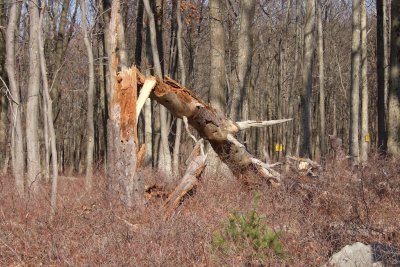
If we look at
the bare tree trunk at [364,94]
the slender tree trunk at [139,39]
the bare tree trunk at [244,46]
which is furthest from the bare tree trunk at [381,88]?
the slender tree trunk at [139,39]

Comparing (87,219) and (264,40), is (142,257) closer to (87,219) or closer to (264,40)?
(87,219)

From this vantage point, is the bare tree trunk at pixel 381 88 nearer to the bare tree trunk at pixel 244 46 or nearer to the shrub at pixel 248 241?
the bare tree trunk at pixel 244 46

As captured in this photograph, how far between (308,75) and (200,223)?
438 inches

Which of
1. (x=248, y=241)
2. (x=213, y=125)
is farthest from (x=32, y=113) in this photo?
(x=248, y=241)

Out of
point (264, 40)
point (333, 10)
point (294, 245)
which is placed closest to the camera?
point (294, 245)

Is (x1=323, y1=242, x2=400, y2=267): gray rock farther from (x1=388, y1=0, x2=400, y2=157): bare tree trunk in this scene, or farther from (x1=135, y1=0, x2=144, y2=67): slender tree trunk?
(x1=135, y1=0, x2=144, y2=67): slender tree trunk

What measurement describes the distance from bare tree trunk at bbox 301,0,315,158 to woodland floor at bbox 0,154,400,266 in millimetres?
6506

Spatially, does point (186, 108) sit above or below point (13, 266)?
above

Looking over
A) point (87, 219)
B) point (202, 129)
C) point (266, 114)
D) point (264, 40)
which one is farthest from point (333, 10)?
point (87, 219)

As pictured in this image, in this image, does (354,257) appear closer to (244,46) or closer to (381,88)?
(244,46)

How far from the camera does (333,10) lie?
34.9 m

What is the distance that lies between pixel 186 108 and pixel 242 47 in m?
5.34

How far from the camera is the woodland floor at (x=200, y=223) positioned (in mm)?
5805

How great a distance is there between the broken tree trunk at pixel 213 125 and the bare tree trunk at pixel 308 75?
7.03 metres
